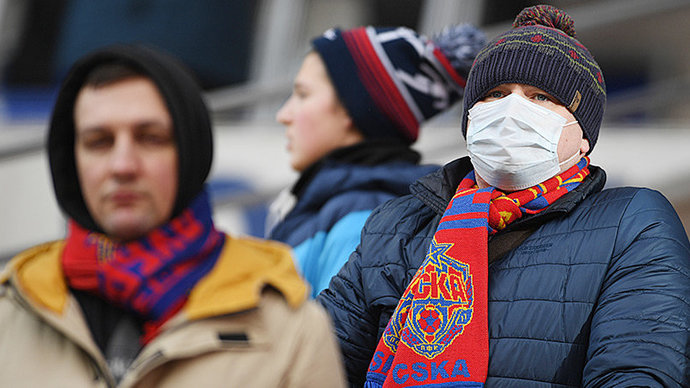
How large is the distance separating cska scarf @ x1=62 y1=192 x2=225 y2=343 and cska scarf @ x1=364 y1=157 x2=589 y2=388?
1.99 feet

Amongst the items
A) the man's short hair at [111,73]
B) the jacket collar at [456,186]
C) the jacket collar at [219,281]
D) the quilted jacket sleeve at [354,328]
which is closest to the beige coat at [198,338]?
the jacket collar at [219,281]

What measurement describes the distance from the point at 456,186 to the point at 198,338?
111cm

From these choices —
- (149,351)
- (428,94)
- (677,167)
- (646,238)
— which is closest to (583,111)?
(646,238)

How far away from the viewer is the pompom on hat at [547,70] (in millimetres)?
2693

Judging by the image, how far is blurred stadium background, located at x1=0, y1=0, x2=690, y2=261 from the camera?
605 centimetres

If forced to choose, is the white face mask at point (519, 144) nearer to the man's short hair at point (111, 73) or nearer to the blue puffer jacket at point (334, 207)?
the blue puffer jacket at point (334, 207)

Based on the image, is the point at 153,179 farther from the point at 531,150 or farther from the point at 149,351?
the point at 531,150

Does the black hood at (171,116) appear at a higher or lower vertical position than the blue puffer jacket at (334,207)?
higher

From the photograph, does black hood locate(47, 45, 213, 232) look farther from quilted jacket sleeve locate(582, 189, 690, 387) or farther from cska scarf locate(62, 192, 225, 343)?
quilted jacket sleeve locate(582, 189, 690, 387)

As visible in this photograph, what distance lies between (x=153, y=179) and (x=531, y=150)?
103cm

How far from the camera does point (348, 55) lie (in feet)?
12.1

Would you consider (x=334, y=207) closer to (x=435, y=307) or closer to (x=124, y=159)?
(x=435, y=307)

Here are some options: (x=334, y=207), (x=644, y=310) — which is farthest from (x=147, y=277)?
(x=334, y=207)

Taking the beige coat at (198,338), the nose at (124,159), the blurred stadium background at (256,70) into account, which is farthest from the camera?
the blurred stadium background at (256,70)
